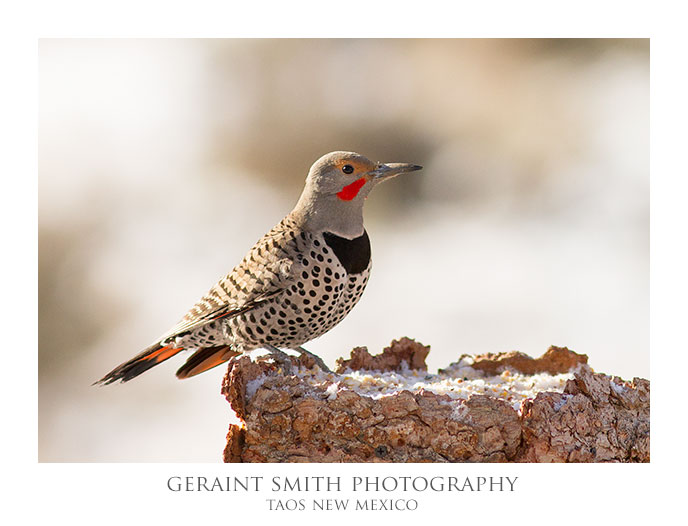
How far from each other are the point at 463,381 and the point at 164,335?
1679 millimetres

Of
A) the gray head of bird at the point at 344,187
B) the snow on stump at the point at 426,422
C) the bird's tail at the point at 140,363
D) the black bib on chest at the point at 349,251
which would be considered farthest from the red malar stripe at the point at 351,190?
the bird's tail at the point at 140,363

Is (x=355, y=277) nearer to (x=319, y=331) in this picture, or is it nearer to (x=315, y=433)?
(x=319, y=331)

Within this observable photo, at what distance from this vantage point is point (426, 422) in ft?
12.2

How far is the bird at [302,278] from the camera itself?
4.42m

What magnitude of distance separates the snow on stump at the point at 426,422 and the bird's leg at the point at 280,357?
23 centimetres

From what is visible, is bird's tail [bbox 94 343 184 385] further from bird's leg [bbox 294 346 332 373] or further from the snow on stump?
the snow on stump

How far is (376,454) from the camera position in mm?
3754

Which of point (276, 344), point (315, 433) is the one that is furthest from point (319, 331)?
point (315, 433)

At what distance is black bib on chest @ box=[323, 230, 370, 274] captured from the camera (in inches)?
176

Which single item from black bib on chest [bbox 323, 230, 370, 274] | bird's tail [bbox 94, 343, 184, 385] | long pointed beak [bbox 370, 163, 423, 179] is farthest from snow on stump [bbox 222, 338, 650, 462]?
long pointed beak [bbox 370, 163, 423, 179]

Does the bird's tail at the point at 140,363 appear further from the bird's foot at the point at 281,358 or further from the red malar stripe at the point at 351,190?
the red malar stripe at the point at 351,190
